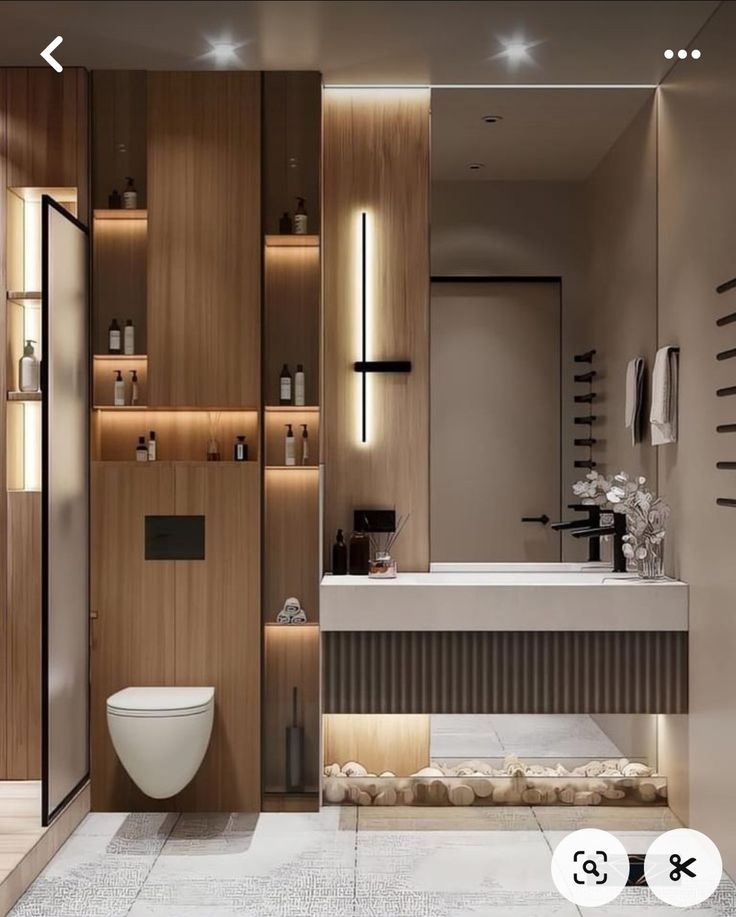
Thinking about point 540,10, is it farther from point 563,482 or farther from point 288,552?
point 288,552

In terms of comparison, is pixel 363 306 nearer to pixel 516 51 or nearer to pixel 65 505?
pixel 516 51

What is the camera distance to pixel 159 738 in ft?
11.8

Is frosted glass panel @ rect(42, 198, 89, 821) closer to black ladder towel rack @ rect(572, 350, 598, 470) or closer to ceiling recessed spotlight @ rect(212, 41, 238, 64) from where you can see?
ceiling recessed spotlight @ rect(212, 41, 238, 64)

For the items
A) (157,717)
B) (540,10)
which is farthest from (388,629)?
(540,10)

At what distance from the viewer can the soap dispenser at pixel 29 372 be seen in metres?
4.05

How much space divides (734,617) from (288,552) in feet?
5.51

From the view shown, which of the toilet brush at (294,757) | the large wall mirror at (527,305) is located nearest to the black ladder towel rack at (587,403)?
the large wall mirror at (527,305)

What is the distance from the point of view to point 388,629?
12.7ft

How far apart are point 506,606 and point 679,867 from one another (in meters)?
1.06

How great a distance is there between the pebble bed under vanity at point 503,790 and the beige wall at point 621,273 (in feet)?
4.04

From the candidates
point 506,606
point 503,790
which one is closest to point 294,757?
point 503,790

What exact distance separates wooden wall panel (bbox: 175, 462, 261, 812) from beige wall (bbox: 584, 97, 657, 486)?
148 cm

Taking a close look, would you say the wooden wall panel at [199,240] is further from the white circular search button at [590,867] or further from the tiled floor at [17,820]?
the white circular search button at [590,867]

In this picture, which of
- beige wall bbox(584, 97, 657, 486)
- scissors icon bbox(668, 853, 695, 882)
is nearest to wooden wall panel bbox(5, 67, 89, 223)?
beige wall bbox(584, 97, 657, 486)
